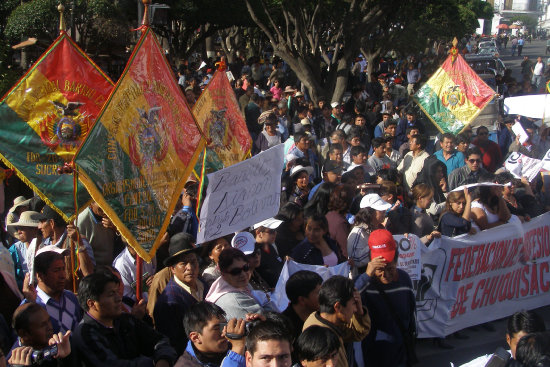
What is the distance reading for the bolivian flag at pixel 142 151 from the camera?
4.82 metres

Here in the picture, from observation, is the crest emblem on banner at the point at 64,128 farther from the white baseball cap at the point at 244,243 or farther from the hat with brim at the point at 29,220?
the white baseball cap at the point at 244,243

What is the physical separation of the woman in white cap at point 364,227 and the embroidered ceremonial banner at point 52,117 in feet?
7.66

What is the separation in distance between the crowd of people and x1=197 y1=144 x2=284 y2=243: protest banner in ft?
0.53

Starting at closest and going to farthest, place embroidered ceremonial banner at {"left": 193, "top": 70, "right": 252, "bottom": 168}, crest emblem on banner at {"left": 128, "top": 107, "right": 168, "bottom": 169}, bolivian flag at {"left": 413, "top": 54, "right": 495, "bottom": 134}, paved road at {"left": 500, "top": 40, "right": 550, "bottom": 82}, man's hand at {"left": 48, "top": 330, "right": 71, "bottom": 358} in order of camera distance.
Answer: man's hand at {"left": 48, "top": 330, "right": 71, "bottom": 358}, crest emblem on banner at {"left": 128, "top": 107, "right": 168, "bottom": 169}, embroidered ceremonial banner at {"left": 193, "top": 70, "right": 252, "bottom": 168}, bolivian flag at {"left": 413, "top": 54, "right": 495, "bottom": 134}, paved road at {"left": 500, "top": 40, "right": 550, "bottom": 82}

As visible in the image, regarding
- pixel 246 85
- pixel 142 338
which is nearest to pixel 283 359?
pixel 142 338

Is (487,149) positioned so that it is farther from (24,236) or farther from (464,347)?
(24,236)

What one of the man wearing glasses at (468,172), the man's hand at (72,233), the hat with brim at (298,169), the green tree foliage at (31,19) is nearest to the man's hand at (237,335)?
the man's hand at (72,233)

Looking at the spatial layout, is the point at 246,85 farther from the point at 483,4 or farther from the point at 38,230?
the point at 483,4

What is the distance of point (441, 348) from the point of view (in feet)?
22.8

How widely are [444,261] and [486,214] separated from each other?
867 mm

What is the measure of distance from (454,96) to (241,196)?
586 cm

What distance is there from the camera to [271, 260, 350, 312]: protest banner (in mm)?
5293

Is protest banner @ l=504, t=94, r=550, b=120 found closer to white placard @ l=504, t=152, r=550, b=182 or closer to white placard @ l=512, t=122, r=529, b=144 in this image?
white placard @ l=512, t=122, r=529, b=144

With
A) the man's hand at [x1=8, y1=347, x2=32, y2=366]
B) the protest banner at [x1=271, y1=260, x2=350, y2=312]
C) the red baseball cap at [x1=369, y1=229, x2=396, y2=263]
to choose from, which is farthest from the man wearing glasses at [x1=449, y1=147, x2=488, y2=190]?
the man's hand at [x1=8, y1=347, x2=32, y2=366]
